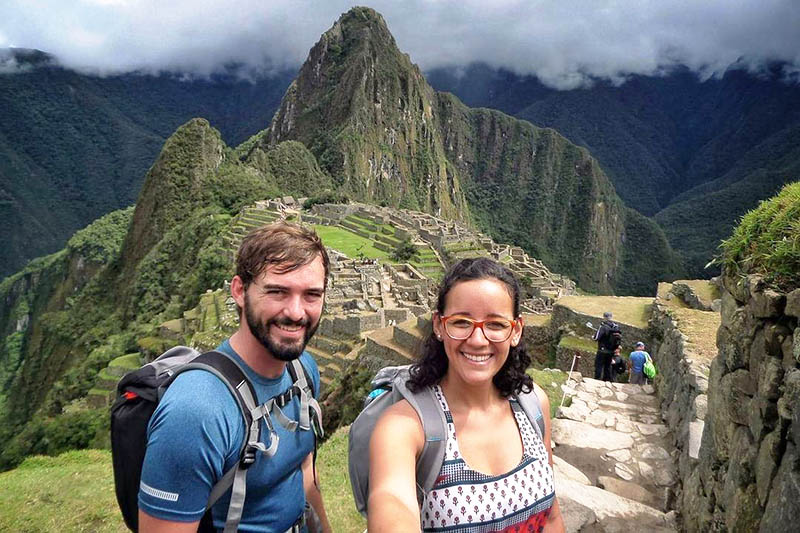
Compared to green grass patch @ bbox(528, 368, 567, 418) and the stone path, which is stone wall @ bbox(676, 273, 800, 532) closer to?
the stone path

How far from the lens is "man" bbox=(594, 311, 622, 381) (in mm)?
8344

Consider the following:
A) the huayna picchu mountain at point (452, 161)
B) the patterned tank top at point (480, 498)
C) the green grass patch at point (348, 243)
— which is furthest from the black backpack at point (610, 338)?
the huayna picchu mountain at point (452, 161)

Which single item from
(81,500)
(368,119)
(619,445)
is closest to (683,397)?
(619,445)

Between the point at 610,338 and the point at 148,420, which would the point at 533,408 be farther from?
the point at 610,338

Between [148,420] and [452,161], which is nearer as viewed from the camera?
[148,420]

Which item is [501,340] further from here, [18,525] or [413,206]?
[413,206]

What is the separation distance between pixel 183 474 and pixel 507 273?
1414 mm

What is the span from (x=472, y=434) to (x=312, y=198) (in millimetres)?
61693

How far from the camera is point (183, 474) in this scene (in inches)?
66.5

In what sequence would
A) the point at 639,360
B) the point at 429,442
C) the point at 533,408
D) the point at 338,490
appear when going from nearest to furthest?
1. the point at 429,442
2. the point at 533,408
3. the point at 338,490
4. the point at 639,360

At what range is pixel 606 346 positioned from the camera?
8492 mm

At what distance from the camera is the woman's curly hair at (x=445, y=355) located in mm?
1931

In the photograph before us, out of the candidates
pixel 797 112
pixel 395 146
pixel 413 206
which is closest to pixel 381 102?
pixel 395 146

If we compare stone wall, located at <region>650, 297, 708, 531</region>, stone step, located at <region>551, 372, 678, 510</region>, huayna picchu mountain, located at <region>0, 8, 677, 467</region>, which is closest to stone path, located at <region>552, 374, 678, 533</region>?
stone step, located at <region>551, 372, 678, 510</region>
